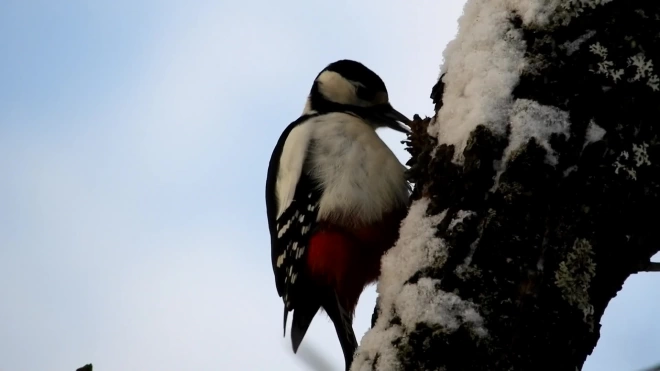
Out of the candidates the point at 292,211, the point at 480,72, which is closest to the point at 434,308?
the point at 480,72

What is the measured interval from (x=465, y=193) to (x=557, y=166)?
0.62 feet

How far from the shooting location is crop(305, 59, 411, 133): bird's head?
3422 millimetres

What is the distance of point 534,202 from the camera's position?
4.64ft

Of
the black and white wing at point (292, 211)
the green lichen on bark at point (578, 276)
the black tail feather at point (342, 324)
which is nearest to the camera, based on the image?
the green lichen on bark at point (578, 276)

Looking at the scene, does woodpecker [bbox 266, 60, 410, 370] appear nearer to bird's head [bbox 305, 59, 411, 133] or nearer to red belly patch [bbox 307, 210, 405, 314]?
red belly patch [bbox 307, 210, 405, 314]

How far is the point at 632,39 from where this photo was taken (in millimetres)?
1520

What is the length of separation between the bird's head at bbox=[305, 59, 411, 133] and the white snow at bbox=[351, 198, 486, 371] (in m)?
1.75

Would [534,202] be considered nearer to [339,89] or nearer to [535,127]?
[535,127]

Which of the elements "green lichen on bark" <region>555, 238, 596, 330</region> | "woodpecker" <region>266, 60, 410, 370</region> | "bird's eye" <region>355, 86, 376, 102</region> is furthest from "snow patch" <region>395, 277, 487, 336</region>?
"bird's eye" <region>355, 86, 376, 102</region>

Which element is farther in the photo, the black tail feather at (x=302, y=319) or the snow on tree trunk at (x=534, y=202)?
the black tail feather at (x=302, y=319)

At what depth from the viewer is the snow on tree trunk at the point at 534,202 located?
134 centimetres

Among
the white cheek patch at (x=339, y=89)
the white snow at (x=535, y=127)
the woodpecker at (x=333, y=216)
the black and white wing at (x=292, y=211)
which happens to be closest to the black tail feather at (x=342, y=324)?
the woodpecker at (x=333, y=216)

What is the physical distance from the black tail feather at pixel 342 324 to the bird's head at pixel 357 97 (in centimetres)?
82

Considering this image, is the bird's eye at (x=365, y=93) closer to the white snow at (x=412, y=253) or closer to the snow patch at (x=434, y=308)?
the white snow at (x=412, y=253)
